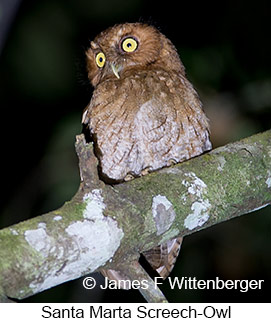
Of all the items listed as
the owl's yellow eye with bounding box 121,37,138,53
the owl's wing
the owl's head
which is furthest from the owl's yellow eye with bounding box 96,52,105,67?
the owl's wing

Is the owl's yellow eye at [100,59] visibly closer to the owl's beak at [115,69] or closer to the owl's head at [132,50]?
the owl's head at [132,50]

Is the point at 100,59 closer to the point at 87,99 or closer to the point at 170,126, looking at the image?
the point at 170,126

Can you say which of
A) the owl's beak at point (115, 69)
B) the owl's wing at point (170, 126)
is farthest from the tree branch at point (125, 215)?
the owl's beak at point (115, 69)

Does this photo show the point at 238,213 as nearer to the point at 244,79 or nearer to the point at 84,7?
the point at 244,79

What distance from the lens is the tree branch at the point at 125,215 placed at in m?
1.81

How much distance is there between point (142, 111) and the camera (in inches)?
127

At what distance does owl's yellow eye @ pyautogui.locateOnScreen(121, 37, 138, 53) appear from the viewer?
139 inches

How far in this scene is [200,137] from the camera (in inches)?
135

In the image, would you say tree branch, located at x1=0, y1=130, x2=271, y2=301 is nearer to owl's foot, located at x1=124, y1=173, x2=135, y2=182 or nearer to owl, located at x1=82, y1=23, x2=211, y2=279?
owl, located at x1=82, y1=23, x2=211, y2=279

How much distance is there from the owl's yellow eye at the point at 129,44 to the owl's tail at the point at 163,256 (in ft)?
4.14

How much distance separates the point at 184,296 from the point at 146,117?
2.65 metres

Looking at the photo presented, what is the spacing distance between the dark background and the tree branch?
89.8 inches
